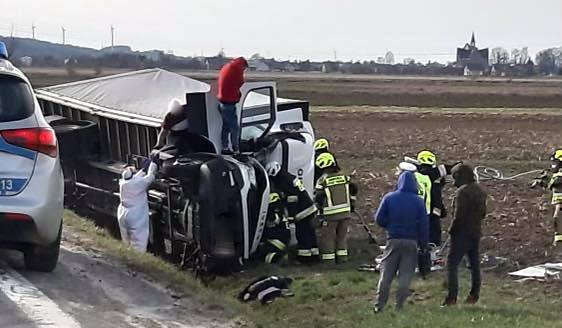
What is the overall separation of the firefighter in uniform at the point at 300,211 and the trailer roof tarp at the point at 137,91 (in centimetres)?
279

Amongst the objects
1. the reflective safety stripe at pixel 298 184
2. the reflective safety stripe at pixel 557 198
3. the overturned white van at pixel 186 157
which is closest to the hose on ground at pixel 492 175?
the overturned white van at pixel 186 157

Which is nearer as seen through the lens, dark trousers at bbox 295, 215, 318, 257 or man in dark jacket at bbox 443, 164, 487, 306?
man in dark jacket at bbox 443, 164, 487, 306

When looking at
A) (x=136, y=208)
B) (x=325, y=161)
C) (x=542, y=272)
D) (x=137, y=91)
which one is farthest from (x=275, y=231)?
(x=137, y=91)

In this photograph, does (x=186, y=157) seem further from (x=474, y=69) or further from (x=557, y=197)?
(x=474, y=69)

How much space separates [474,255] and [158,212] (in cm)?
438

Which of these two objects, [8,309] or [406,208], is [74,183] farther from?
[8,309]

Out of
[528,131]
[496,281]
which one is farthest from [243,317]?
[528,131]

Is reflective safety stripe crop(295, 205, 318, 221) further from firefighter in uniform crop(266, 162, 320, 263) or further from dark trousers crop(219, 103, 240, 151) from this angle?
dark trousers crop(219, 103, 240, 151)

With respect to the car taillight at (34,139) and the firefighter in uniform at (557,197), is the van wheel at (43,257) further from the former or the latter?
the firefighter in uniform at (557,197)

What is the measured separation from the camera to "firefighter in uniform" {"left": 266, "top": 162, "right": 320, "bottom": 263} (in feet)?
39.3

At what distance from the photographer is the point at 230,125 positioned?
11922 mm

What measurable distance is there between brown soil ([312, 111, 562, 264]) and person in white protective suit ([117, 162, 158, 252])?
3.47m

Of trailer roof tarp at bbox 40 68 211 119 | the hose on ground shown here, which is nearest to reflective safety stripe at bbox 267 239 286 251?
trailer roof tarp at bbox 40 68 211 119

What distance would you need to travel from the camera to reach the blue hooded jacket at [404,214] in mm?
8953
